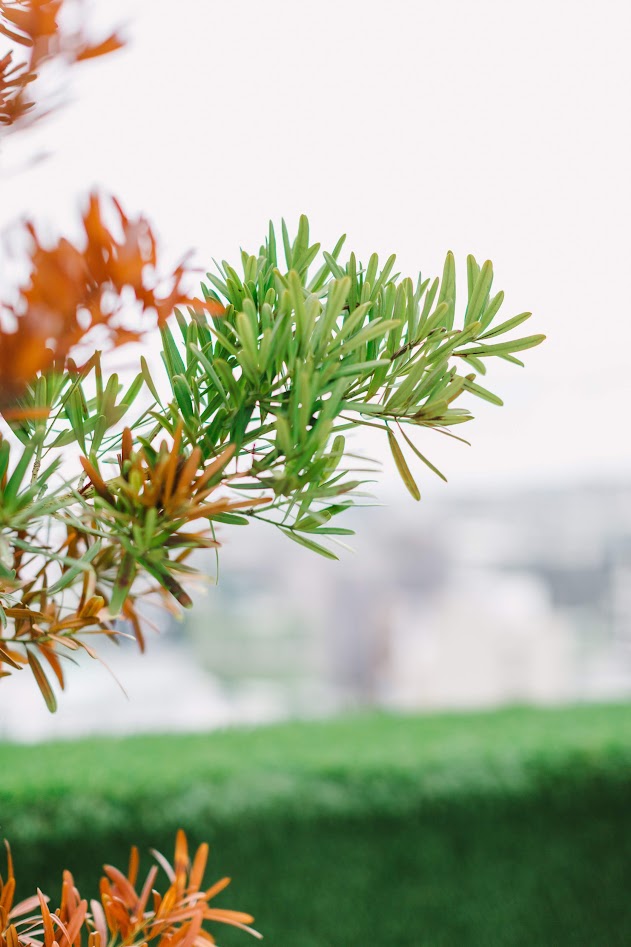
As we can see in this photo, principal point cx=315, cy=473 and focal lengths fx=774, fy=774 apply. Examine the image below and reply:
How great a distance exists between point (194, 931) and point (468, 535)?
6528mm

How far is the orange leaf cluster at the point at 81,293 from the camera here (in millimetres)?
383

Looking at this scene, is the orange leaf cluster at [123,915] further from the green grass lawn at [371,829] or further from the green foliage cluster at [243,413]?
the green grass lawn at [371,829]

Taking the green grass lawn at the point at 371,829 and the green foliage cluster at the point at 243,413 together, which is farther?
the green grass lawn at the point at 371,829

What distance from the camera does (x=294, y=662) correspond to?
6.30 m

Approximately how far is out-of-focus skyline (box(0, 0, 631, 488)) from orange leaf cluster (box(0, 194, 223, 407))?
3.39ft

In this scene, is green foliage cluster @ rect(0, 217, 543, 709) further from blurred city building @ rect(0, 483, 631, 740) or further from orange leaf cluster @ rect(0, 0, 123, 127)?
blurred city building @ rect(0, 483, 631, 740)

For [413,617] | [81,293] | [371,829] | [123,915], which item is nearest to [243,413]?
[81,293]

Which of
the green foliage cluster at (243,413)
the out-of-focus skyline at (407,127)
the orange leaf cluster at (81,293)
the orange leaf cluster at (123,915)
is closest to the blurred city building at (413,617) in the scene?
the out-of-focus skyline at (407,127)

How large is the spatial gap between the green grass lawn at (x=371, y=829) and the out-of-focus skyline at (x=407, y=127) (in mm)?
990

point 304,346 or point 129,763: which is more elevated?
point 304,346

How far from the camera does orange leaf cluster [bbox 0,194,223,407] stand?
38cm

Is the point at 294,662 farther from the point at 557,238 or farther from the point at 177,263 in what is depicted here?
the point at 177,263

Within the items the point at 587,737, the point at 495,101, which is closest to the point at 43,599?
the point at 587,737

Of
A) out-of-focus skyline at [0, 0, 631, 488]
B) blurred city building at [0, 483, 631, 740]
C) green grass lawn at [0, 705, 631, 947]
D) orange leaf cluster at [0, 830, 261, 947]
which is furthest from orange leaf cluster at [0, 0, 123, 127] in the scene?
blurred city building at [0, 483, 631, 740]
